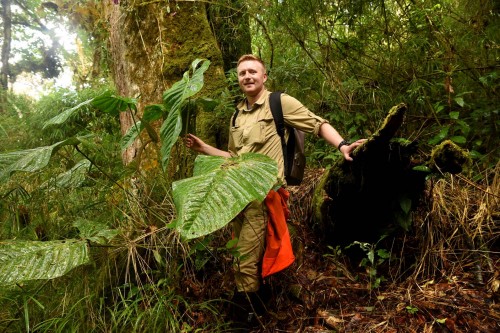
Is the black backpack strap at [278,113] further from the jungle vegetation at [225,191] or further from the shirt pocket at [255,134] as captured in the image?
the jungle vegetation at [225,191]

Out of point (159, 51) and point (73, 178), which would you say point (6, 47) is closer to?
point (159, 51)

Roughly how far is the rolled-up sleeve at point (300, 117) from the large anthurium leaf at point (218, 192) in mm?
629

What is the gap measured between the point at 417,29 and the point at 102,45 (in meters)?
3.26

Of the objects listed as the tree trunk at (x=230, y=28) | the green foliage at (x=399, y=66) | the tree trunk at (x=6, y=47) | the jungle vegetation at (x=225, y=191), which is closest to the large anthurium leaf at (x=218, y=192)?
the jungle vegetation at (x=225, y=191)

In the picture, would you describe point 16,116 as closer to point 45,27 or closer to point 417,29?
point 417,29

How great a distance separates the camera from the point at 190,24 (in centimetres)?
291

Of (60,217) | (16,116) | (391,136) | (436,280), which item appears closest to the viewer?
(391,136)

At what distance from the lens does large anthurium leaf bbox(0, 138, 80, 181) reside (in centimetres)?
167

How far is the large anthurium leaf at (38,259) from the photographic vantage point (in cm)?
141

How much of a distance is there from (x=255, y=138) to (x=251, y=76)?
39 centimetres

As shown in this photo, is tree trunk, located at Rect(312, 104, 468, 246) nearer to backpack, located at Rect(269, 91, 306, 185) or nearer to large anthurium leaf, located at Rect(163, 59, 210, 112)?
backpack, located at Rect(269, 91, 306, 185)

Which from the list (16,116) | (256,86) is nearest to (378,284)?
(256,86)

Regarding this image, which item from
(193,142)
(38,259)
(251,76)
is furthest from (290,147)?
(38,259)

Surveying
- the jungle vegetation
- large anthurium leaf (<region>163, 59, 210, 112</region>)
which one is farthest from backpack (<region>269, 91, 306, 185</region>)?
large anthurium leaf (<region>163, 59, 210, 112</region>)
